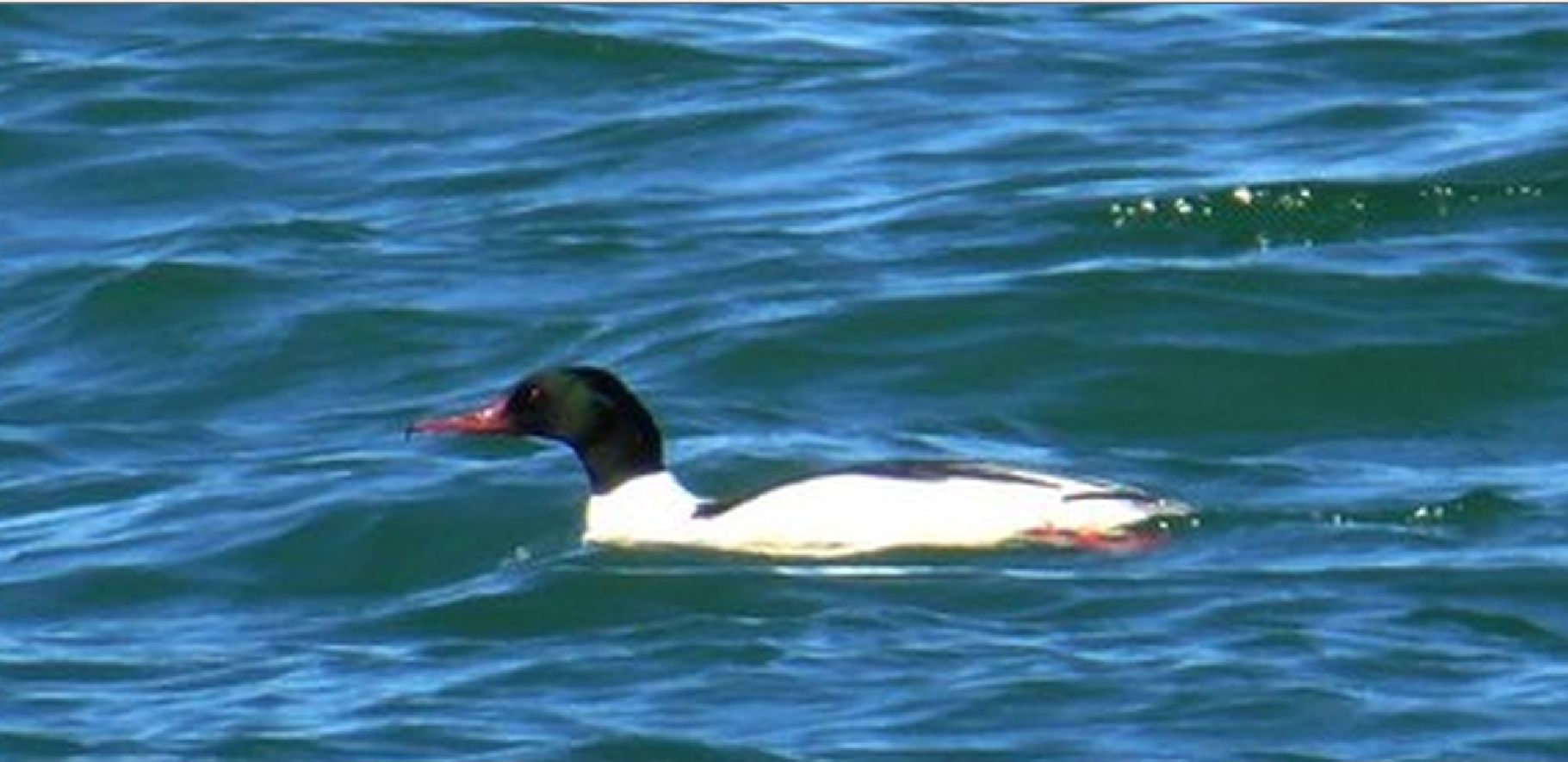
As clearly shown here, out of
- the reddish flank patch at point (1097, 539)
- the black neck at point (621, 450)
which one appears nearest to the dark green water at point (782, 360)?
the reddish flank patch at point (1097, 539)

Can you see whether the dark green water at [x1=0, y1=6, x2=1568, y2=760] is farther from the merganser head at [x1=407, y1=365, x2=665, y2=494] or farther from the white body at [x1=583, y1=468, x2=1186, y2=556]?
the merganser head at [x1=407, y1=365, x2=665, y2=494]

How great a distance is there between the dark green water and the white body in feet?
0.39

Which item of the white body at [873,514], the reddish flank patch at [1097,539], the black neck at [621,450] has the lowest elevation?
the reddish flank patch at [1097,539]

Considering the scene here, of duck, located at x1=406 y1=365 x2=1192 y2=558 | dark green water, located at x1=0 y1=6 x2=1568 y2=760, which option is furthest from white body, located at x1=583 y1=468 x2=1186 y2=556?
dark green water, located at x1=0 y1=6 x2=1568 y2=760

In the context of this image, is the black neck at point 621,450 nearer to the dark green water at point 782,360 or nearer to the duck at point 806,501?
the duck at point 806,501

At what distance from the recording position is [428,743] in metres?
15.6

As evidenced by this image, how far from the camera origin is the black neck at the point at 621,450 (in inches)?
747

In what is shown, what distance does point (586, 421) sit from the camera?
1917 cm

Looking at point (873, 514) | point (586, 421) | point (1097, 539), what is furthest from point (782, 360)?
point (1097, 539)

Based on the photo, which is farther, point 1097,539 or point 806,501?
point 806,501

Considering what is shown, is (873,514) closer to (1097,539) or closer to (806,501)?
(806,501)

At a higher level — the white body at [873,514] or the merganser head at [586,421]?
the merganser head at [586,421]

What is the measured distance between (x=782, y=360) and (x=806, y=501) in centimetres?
270

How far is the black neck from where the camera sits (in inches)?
747
